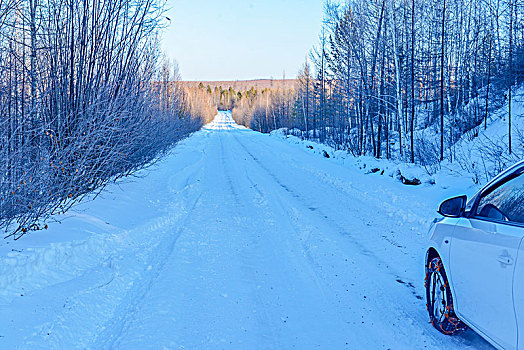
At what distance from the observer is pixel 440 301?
3518mm

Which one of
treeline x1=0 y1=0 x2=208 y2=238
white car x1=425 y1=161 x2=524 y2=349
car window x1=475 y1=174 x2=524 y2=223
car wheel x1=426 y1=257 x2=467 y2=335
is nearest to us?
white car x1=425 y1=161 x2=524 y2=349

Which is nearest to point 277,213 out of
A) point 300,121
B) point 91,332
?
point 91,332

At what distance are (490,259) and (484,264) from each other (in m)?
0.10

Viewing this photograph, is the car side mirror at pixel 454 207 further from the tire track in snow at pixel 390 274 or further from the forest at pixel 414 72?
the forest at pixel 414 72

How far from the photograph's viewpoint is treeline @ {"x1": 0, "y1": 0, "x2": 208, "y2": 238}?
18.3 ft

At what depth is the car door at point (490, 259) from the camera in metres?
2.41

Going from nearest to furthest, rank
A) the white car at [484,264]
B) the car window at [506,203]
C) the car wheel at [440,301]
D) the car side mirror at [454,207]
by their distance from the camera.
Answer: the white car at [484,264] → the car window at [506,203] → the car side mirror at [454,207] → the car wheel at [440,301]

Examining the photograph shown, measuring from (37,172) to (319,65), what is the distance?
31724 mm

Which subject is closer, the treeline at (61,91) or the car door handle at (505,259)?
the car door handle at (505,259)

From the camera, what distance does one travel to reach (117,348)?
330 centimetres

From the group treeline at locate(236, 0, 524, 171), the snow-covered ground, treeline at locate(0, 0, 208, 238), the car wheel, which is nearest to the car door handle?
the car wheel

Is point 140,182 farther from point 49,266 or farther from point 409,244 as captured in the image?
point 409,244

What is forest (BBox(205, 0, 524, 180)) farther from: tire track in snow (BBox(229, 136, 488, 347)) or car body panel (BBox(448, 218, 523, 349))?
car body panel (BBox(448, 218, 523, 349))

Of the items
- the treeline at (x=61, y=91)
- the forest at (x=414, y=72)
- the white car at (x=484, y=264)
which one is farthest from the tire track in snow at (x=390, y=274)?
the forest at (x=414, y=72)
